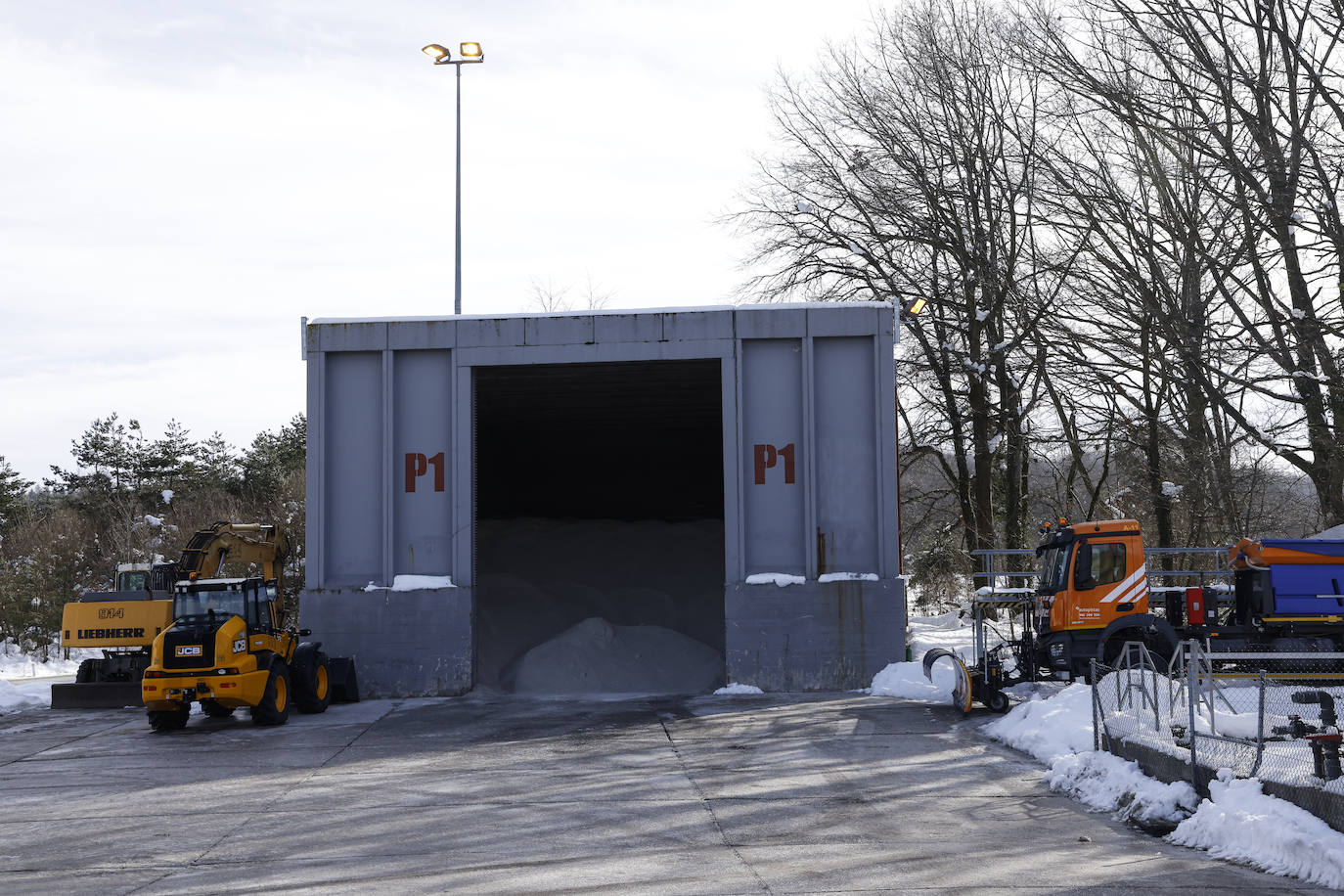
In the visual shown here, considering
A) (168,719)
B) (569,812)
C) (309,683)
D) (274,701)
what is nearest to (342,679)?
(309,683)

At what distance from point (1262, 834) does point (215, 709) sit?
1456 centimetres

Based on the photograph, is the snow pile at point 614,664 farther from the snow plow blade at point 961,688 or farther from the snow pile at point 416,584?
the snow plow blade at point 961,688

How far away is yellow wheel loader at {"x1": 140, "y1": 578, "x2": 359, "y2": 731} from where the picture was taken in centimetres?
1628

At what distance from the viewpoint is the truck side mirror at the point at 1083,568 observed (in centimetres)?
1783

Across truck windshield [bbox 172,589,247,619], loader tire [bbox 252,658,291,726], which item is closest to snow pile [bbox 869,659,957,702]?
loader tire [bbox 252,658,291,726]

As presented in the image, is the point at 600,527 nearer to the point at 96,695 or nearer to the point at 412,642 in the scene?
the point at 412,642

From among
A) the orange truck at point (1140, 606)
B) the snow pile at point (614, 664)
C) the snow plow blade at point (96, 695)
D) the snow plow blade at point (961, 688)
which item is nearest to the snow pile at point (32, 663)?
the snow plow blade at point (96, 695)

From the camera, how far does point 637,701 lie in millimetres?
19391

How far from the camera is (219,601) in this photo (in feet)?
57.2

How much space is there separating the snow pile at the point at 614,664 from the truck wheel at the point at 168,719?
631cm

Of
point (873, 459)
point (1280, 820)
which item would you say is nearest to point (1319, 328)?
point (873, 459)

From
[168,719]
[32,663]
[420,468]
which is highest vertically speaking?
[420,468]

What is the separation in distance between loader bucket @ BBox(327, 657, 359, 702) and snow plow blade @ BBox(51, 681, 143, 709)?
13.4 feet

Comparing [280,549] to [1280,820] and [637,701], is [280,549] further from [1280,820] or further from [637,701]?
[1280,820]
